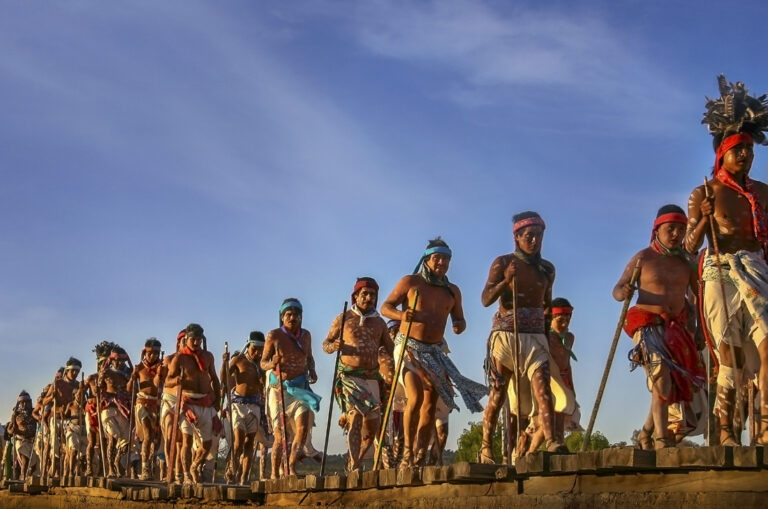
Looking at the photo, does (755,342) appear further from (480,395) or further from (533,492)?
(480,395)

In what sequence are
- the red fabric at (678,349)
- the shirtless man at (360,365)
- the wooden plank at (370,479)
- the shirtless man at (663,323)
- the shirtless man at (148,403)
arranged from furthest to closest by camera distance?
1. the shirtless man at (148,403)
2. the shirtless man at (360,365)
3. the red fabric at (678,349)
4. the shirtless man at (663,323)
5. the wooden plank at (370,479)

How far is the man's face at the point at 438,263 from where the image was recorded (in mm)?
14000

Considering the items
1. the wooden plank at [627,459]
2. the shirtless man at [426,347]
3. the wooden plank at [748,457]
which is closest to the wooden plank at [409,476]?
the shirtless man at [426,347]

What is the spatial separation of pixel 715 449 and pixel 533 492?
209 cm

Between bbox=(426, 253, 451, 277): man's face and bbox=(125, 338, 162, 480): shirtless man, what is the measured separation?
10.3 metres

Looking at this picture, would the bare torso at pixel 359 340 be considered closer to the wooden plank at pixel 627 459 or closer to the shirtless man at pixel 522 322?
the shirtless man at pixel 522 322

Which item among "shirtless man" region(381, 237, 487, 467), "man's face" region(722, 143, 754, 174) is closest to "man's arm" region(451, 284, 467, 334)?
"shirtless man" region(381, 237, 487, 467)

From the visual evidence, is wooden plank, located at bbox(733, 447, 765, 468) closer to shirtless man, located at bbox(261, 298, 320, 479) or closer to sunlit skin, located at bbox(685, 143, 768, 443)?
sunlit skin, located at bbox(685, 143, 768, 443)

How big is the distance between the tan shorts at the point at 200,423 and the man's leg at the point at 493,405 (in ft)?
26.2

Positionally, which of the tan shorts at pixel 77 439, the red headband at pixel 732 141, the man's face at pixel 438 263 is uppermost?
the red headband at pixel 732 141

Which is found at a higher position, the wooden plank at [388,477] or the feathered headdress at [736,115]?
the feathered headdress at [736,115]

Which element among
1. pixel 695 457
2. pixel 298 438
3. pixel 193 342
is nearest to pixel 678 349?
pixel 695 457

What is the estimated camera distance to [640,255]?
12383 mm

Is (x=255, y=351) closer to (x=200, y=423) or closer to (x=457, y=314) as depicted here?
(x=200, y=423)
